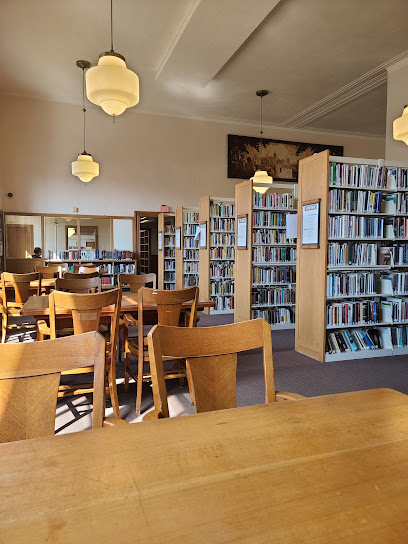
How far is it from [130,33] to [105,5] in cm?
75

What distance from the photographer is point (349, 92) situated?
334 inches

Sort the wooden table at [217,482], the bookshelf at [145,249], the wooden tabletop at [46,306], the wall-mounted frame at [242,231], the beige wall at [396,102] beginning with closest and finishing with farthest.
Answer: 1. the wooden table at [217,482]
2. the wooden tabletop at [46,306]
3. the wall-mounted frame at [242,231]
4. the beige wall at [396,102]
5. the bookshelf at [145,249]

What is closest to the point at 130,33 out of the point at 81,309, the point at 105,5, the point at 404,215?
the point at 105,5

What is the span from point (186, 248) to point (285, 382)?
5034mm

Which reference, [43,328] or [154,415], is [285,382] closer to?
[43,328]

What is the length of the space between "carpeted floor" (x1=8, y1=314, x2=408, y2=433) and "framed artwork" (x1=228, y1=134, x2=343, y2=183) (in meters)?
6.74

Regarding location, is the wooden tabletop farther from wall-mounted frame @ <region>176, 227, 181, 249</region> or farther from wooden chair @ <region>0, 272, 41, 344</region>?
wall-mounted frame @ <region>176, 227, 181, 249</region>

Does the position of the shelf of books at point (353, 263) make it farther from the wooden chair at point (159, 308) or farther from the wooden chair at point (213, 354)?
the wooden chair at point (213, 354)

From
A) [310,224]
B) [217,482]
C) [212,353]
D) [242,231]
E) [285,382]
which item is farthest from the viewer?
[242,231]

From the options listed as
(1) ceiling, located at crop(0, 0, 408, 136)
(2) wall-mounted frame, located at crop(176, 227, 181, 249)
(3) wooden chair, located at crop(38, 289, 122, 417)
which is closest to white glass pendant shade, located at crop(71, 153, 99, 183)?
(1) ceiling, located at crop(0, 0, 408, 136)

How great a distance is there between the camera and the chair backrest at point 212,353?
139 centimetres

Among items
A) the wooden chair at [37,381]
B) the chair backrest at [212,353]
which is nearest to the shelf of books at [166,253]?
the chair backrest at [212,353]

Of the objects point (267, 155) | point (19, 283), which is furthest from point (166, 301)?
point (267, 155)

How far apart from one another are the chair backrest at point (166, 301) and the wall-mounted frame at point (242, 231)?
2.90m
